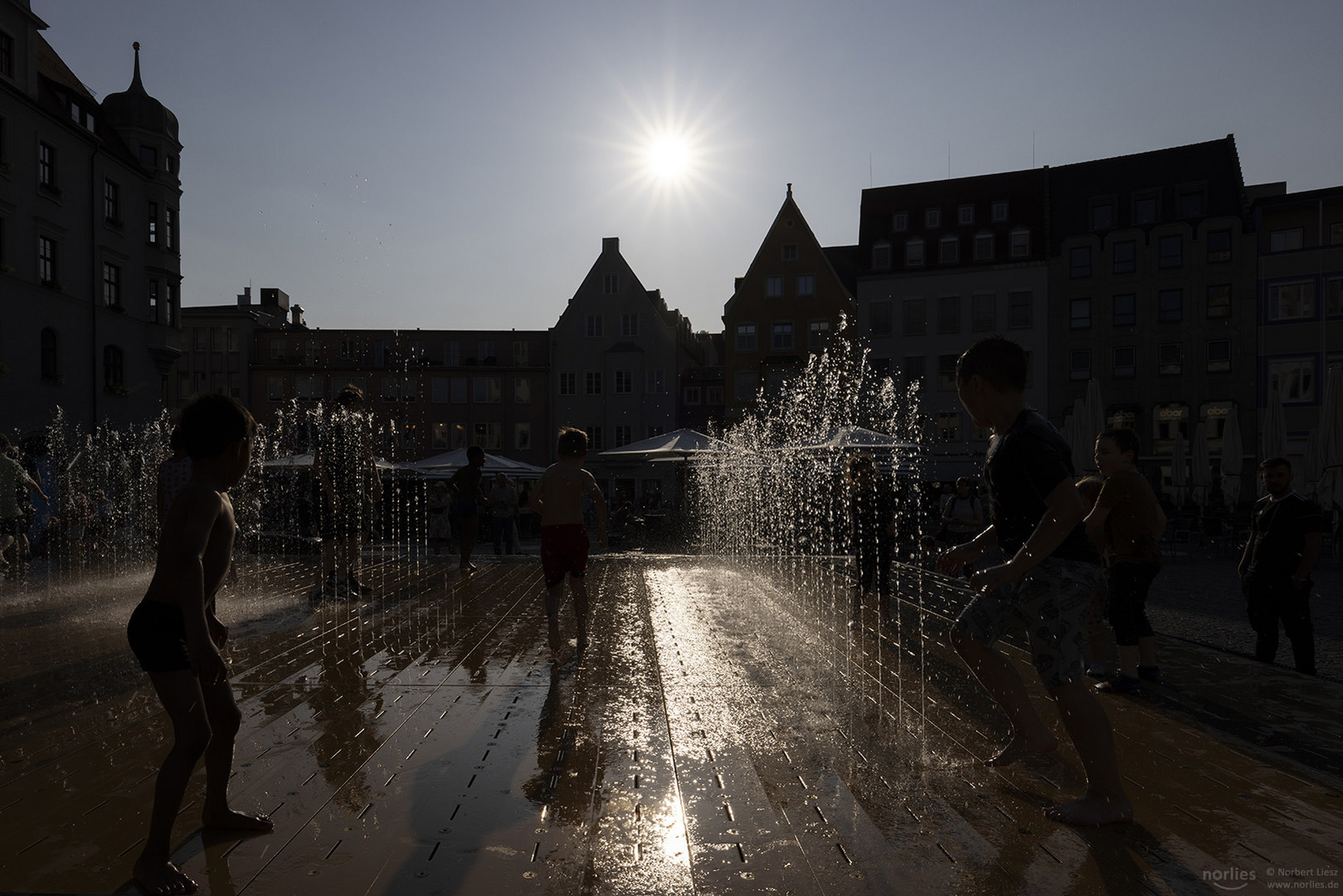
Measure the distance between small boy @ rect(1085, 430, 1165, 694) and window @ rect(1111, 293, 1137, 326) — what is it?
41994 mm

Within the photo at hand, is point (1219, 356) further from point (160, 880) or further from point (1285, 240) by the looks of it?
point (160, 880)

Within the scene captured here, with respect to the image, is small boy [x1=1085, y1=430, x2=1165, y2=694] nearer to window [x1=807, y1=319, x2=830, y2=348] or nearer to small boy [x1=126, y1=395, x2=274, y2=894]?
small boy [x1=126, y1=395, x2=274, y2=894]

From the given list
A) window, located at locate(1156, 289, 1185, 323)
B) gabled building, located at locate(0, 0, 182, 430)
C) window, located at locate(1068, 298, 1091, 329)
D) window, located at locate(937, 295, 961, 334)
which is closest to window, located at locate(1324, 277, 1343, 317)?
window, located at locate(1156, 289, 1185, 323)

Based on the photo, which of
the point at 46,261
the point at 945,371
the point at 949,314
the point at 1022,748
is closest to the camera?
the point at 1022,748

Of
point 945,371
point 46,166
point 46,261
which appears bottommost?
point 945,371

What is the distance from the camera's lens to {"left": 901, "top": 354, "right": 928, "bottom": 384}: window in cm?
4603

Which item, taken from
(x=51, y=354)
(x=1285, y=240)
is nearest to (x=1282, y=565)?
(x=51, y=354)

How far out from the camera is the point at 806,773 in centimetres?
387

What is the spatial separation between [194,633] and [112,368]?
3520cm

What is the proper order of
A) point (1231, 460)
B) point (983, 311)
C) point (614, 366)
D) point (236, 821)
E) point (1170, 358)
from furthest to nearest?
point (614, 366)
point (983, 311)
point (1170, 358)
point (1231, 460)
point (236, 821)

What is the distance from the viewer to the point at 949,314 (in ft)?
152

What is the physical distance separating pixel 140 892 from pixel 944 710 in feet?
12.5

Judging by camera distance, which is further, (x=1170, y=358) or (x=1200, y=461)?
(x=1170, y=358)

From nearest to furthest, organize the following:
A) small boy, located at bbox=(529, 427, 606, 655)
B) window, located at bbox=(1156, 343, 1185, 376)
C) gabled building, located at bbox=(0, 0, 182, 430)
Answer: small boy, located at bbox=(529, 427, 606, 655), gabled building, located at bbox=(0, 0, 182, 430), window, located at bbox=(1156, 343, 1185, 376)
